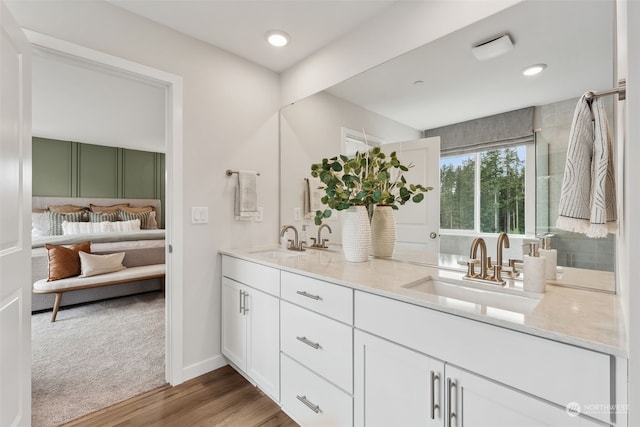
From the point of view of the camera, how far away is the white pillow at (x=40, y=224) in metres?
4.69

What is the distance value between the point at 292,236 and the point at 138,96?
98.9 inches

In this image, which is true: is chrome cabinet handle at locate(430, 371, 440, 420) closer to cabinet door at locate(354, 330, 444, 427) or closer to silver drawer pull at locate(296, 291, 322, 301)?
cabinet door at locate(354, 330, 444, 427)

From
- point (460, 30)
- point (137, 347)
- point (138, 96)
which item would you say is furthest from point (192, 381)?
point (138, 96)

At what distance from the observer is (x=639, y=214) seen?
1.96 ft

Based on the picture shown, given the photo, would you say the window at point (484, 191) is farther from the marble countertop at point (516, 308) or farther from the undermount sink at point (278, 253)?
the undermount sink at point (278, 253)

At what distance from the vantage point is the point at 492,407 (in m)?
0.87

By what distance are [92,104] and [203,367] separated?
3388 mm

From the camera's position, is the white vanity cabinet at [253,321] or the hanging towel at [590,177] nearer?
the hanging towel at [590,177]

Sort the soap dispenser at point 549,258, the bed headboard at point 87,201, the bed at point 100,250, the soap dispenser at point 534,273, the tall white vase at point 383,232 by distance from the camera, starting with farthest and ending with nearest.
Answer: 1. the bed headboard at point 87,201
2. the bed at point 100,250
3. the tall white vase at point 383,232
4. the soap dispenser at point 549,258
5. the soap dispenser at point 534,273

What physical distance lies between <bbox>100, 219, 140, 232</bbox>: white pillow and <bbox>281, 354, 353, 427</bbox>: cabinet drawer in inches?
191

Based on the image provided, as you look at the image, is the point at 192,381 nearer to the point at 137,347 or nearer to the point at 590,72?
the point at 137,347

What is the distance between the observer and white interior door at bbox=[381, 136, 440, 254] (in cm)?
164

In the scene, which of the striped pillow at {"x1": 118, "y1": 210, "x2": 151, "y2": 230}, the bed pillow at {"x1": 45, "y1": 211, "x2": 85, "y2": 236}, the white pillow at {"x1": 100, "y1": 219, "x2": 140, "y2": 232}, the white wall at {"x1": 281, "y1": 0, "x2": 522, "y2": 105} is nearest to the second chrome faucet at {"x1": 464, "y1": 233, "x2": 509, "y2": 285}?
the white wall at {"x1": 281, "y1": 0, "x2": 522, "y2": 105}

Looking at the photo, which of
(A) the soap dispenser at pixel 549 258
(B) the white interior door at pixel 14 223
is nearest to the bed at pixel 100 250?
(B) the white interior door at pixel 14 223
